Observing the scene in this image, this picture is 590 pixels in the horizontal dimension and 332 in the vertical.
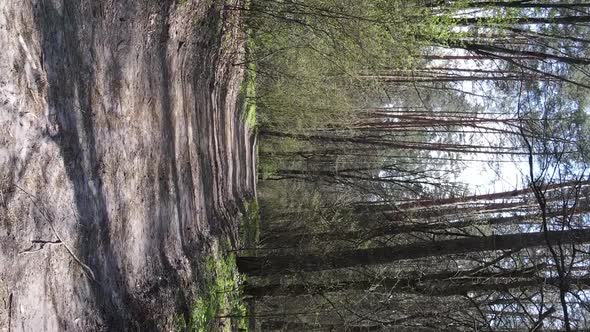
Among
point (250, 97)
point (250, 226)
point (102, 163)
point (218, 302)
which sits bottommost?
point (218, 302)

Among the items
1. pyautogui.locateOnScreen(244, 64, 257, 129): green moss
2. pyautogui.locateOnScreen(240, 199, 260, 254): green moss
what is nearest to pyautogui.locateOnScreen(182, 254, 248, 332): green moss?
pyautogui.locateOnScreen(240, 199, 260, 254): green moss

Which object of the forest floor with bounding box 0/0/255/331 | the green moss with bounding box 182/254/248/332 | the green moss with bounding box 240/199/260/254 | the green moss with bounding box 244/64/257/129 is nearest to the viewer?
→ the forest floor with bounding box 0/0/255/331

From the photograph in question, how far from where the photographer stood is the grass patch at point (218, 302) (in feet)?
21.6

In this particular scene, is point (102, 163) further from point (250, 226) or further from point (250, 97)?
point (250, 97)

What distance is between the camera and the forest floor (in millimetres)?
3121

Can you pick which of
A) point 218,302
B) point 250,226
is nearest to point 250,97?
point 250,226

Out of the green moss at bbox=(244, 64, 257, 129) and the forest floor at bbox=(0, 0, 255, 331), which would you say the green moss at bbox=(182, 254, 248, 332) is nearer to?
the forest floor at bbox=(0, 0, 255, 331)

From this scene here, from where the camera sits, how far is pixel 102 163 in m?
4.17

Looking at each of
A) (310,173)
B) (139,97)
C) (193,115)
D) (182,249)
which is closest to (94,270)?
(139,97)

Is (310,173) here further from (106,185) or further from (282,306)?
(106,185)

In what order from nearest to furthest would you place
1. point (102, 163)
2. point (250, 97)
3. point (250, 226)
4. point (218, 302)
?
point (102, 163) → point (218, 302) → point (250, 226) → point (250, 97)

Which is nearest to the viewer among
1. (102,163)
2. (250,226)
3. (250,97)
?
(102,163)

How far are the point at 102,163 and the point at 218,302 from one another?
13.1 ft

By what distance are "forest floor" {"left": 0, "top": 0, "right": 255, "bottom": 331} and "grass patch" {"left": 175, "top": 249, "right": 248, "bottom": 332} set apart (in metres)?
0.09
